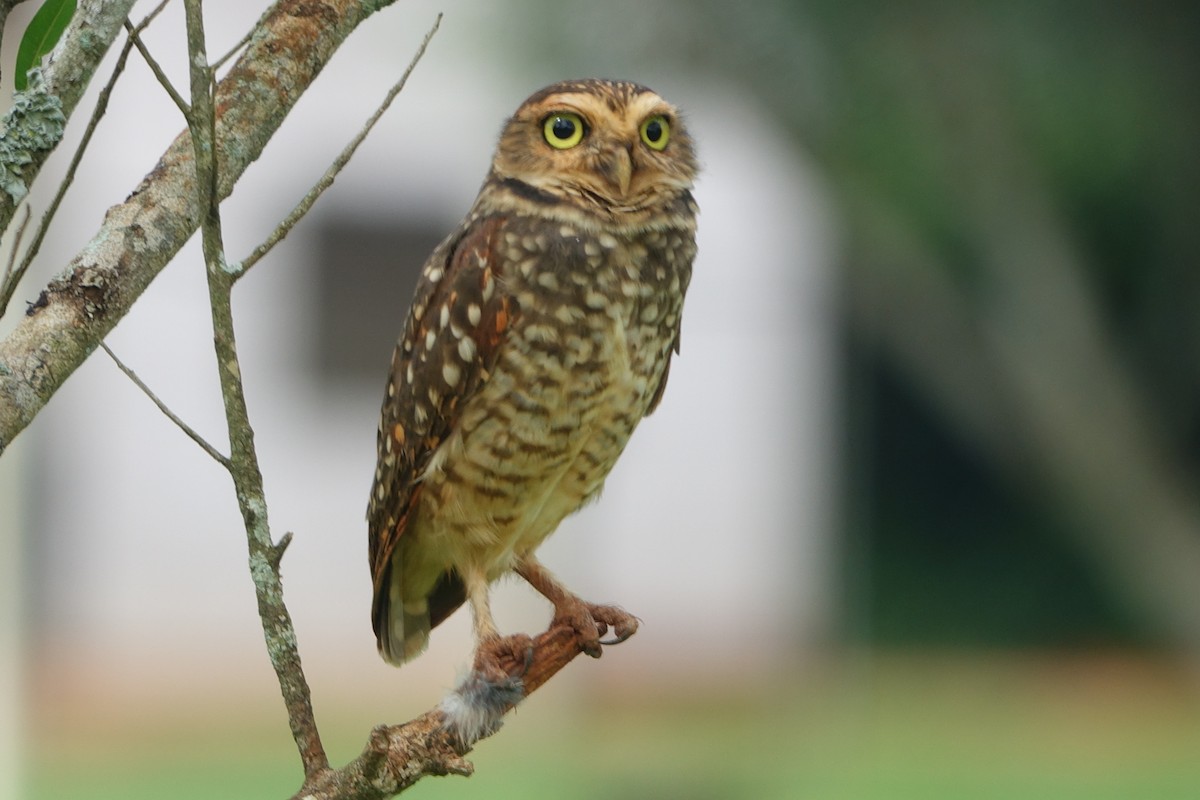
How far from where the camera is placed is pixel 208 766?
9789mm

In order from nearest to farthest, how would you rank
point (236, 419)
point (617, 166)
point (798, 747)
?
point (236, 419) → point (617, 166) → point (798, 747)

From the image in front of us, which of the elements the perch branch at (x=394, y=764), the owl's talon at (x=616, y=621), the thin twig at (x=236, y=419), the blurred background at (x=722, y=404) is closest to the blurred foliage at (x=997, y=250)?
the blurred background at (x=722, y=404)

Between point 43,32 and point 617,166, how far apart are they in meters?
1.13

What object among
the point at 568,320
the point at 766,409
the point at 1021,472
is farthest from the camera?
the point at 1021,472

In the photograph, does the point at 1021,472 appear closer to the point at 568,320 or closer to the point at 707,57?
the point at 707,57

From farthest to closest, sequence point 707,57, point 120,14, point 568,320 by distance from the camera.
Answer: point 707,57 < point 568,320 < point 120,14

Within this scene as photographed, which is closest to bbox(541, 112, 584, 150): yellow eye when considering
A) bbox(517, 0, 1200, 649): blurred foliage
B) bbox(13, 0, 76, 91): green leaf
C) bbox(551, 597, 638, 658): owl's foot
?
bbox(551, 597, 638, 658): owl's foot

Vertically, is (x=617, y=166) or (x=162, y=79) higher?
(x=617, y=166)

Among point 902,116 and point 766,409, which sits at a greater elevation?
point 902,116

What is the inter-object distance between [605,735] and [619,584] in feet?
3.78

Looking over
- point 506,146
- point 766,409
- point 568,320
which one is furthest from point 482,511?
point 766,409

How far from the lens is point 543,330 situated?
2.82 m

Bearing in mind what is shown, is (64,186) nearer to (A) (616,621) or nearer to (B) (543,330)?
(B) (543,330)

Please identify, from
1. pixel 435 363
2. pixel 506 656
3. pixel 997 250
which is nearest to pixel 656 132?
pixel 435 363
